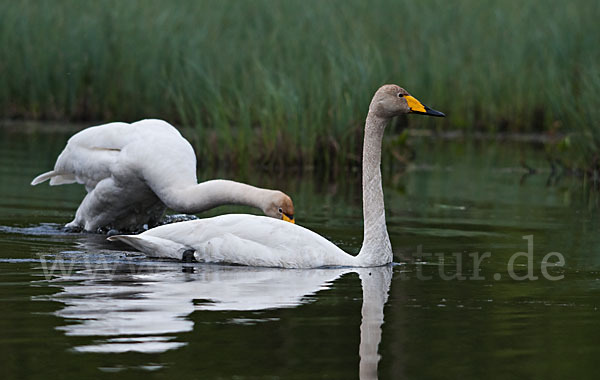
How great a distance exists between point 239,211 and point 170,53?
7.56 m

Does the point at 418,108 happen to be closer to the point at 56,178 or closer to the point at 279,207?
the point at 279,207

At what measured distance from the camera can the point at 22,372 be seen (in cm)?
566

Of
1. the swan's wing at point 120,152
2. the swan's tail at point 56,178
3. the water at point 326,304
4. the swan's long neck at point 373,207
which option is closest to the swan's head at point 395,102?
the swan's long neck at point 373,207

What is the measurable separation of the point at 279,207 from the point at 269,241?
0.78 meters

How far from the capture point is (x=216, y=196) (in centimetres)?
1025

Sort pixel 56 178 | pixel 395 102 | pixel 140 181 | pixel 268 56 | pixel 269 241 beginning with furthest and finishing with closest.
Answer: pixel 268 56
pixel 56 178
pixel 140 181
pixel 395 102
pixel 269 241

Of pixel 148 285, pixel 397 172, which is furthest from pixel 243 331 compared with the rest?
pixel 397 172

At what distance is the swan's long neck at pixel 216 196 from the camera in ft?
33.3

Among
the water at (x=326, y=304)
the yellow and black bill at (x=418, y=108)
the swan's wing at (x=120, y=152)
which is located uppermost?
the yellow and black bill at (x=418, y=108)

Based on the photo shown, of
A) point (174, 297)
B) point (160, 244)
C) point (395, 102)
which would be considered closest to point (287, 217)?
point (160, 244)

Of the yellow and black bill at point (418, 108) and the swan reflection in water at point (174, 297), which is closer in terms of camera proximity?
the swan reflection in water at point (174, 297)

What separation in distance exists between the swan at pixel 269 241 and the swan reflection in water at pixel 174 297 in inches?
3.6

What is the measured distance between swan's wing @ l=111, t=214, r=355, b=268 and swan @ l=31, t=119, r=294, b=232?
664 mm

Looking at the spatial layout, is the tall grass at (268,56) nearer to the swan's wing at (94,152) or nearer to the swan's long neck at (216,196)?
the swan's wing at (94,152)
